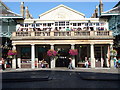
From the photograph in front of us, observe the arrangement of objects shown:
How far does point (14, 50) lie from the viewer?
87.1ft

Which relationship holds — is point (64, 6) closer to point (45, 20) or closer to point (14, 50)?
point (45, 20)

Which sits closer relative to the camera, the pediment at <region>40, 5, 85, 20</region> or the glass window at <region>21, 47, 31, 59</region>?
the glass window at <region>21, 47, 31, 59</region>

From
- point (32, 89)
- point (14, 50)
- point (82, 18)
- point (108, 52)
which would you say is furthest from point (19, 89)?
point (82, 18)

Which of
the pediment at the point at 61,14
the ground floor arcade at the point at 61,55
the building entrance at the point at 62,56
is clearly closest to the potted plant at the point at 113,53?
the ground floor arcade at the point at 61,55

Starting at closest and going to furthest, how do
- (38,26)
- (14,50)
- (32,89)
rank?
(32,89), (14,50), (38,26)

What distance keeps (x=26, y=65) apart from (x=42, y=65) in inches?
96.2

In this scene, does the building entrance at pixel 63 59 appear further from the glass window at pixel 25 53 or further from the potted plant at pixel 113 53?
the potted plant at pixel 113 53

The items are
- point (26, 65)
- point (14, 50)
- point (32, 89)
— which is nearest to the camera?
point (32, 89)

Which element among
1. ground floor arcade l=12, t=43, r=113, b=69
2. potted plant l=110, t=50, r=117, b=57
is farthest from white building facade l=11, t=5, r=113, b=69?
potted plant l=110, t=50, r=117, b=57

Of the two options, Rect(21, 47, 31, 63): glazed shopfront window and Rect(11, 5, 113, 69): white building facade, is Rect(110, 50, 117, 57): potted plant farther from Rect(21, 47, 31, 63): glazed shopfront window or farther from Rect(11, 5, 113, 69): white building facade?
Rect(21, 47, 31, 63): glazed shopfront window

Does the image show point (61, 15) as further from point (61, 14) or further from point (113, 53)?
point (113, 53)

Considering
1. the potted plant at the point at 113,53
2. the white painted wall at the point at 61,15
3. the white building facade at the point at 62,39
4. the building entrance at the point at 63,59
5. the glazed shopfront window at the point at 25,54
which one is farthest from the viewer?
the white painted wall at the point at 61,15

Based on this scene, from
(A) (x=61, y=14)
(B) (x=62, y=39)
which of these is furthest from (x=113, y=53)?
(A) (x=61, y=14)

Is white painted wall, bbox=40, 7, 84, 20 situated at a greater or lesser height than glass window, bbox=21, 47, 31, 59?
greater
